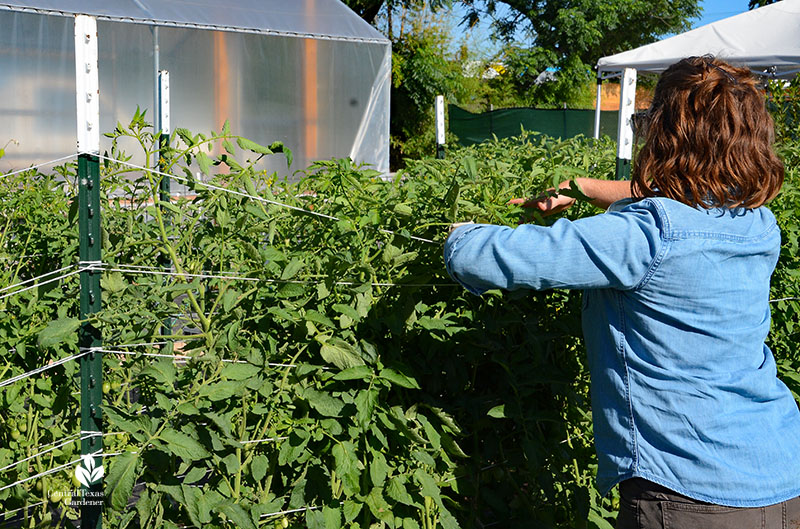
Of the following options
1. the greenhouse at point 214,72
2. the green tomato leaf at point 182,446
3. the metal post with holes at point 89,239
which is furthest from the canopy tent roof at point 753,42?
the green tomato leaf at point 182,446

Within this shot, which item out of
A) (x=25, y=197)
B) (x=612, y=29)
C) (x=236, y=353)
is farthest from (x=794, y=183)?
(x=612, y=29)

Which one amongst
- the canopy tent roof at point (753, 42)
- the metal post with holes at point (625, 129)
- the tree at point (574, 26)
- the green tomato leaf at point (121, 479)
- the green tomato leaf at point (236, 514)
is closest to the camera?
the green tomato leaf at point (121, 479)

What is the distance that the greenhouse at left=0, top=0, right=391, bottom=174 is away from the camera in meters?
8.46

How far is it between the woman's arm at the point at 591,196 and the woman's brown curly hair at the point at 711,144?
Result: 386 mm

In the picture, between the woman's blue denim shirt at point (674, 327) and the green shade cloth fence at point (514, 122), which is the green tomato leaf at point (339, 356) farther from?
the green shade cloth fence at point (514, 122)

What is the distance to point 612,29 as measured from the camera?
84.9ft

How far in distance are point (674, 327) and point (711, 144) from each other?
0.31 metres

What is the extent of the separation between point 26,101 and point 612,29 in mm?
21271

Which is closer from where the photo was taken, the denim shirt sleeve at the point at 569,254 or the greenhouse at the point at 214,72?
the denim shirt sleeve at the point at 569,254

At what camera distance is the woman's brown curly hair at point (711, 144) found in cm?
136

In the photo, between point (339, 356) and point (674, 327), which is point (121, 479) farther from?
point (674, 327)

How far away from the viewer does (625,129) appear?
8.77 ft

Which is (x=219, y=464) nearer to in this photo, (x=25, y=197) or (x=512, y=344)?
(x=512, y=344)

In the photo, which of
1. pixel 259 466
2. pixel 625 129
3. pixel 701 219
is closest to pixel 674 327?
pixel 701 219
